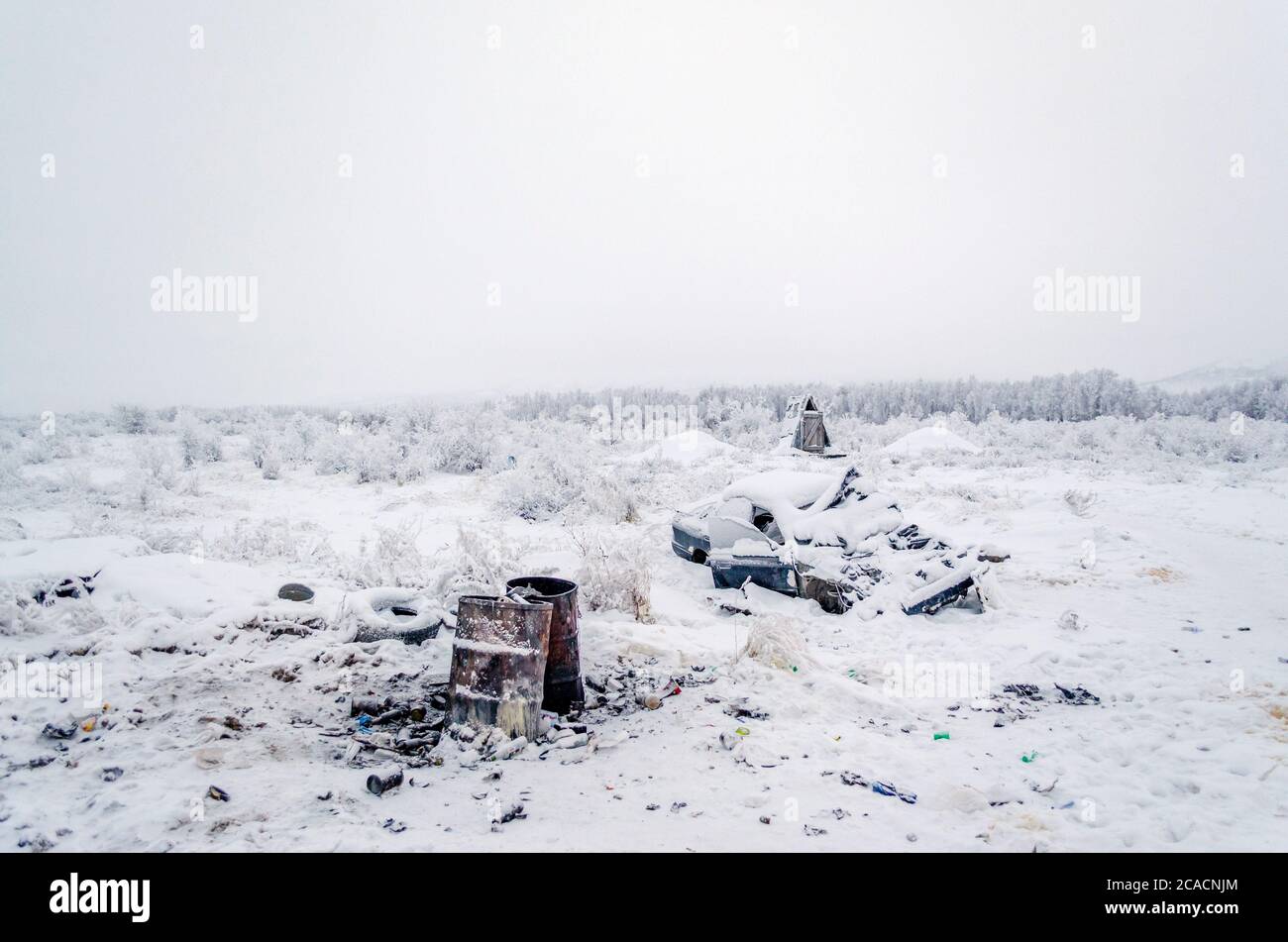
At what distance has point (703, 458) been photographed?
20469 mm

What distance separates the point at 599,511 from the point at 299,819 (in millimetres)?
8820

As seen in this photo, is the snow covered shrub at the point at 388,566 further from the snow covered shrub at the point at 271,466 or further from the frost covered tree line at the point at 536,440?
the snow covered shrub at the point at 271,466

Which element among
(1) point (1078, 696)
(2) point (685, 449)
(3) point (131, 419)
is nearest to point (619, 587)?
(1) point (1078, 696)

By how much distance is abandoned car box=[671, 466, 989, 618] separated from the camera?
22.9ft

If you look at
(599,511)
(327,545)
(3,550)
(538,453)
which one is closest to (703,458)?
(538,453)

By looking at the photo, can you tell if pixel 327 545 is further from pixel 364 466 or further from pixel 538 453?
pixel 364 466

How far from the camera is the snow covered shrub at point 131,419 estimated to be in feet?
83.0

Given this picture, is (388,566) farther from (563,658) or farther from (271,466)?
(271,466)

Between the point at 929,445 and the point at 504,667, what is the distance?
887 inches

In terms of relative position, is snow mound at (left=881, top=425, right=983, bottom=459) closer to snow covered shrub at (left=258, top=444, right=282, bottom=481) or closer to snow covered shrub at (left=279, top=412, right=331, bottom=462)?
snow covered shrub at (left=258, top=444, right=282, bottom=481)

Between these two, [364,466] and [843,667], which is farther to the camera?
[364,466]

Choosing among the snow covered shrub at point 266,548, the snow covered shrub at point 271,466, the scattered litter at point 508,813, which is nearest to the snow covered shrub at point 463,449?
the snow covered shrub at point 271,466
